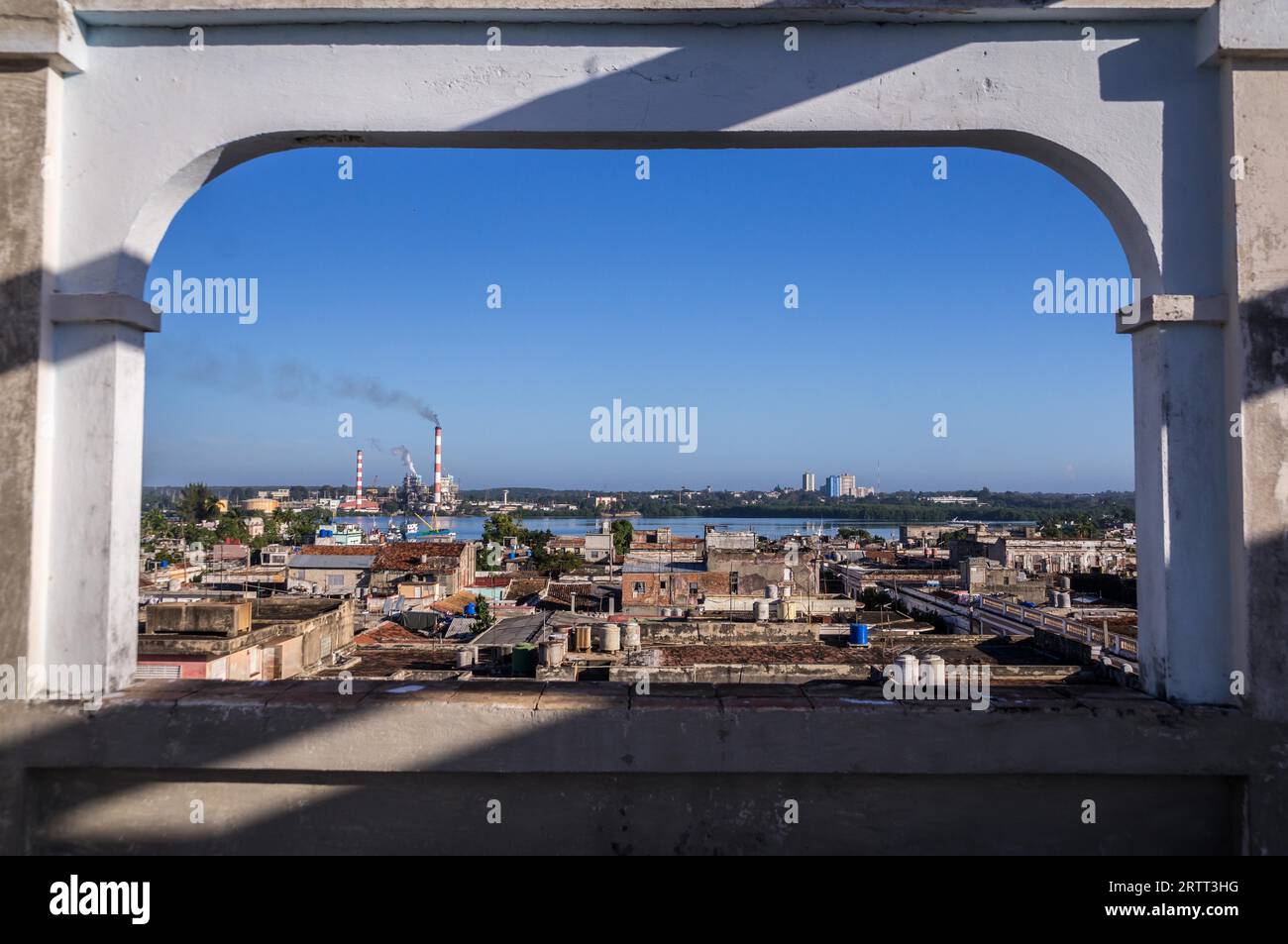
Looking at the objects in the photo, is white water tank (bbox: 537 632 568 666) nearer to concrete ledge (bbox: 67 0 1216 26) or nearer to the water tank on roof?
the water tank on roof

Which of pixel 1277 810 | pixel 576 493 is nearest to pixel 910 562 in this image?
pixel 1277 810

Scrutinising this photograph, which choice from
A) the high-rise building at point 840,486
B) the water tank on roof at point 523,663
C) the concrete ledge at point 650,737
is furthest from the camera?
the high-rise building at point 840,486

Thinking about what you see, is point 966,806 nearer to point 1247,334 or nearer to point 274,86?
point 1247,334

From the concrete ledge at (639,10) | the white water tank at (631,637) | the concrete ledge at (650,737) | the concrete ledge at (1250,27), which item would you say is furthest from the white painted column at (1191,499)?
the white water tank at (631,637)

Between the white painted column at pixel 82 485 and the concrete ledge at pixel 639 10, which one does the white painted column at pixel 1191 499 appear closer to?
the concrete ledge at pixel 639 10

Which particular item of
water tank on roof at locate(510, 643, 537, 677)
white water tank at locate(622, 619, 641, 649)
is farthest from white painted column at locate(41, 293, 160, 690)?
white water tank at locate(622, 619, 641, 649)

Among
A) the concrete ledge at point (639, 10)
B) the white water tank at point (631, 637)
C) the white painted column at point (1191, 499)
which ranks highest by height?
the concrete ledge at point (639, 10)
